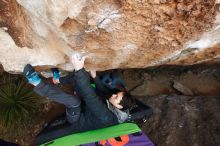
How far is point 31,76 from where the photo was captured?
3.76 m

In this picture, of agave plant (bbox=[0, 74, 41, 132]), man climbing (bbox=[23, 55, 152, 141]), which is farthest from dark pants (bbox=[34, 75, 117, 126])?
agave plant (bbox=[0, 74, 41, 132])

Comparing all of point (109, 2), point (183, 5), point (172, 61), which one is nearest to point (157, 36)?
point (183, 5)

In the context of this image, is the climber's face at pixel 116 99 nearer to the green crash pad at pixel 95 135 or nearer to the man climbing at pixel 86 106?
the man climbing at pixel 86 106

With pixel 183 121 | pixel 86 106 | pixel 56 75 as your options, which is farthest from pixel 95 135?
pixel 183 121

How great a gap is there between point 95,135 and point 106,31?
1.34 meters

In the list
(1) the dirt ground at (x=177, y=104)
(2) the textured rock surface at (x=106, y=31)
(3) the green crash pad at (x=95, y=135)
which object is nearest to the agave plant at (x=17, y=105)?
(1) the dirt ground at (x=177, y=104)

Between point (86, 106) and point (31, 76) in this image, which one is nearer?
point (31, 76)

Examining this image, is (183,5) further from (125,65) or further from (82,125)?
Result: (82,125)

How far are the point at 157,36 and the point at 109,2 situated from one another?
0.77m

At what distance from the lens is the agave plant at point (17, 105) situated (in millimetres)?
4898

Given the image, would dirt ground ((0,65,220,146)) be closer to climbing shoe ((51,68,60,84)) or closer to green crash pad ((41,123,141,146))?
green crash pad ((41,123,141,146))

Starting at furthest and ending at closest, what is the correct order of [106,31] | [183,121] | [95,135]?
1. [183,121]
2. [95,135]
3. [106,31]

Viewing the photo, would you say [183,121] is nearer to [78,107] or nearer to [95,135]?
[95,135]

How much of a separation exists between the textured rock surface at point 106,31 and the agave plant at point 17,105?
864 mm
